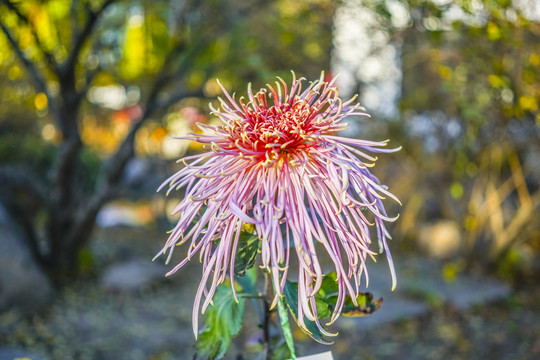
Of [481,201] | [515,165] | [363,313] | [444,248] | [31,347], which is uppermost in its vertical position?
[363,313]

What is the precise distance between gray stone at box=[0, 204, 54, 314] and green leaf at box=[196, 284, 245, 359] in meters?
3.47

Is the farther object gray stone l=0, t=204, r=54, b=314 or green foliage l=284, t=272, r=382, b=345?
gray stone l=0, t=204, r=54, b=314

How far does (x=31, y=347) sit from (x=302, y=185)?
322 centimetres

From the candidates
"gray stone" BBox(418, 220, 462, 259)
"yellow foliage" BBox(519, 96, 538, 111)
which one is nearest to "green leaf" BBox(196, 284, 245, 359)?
"yellow foliage" BBox(519, 96, 538, 111)

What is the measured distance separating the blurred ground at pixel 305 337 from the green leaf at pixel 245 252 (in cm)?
249

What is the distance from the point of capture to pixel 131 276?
16.7 ft

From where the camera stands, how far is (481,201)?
577 centimetres

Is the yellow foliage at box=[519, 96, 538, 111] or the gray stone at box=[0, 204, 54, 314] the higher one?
the yellow foliage at box=[519, 96, 538, 111]

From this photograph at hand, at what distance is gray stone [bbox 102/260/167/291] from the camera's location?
5.00 m

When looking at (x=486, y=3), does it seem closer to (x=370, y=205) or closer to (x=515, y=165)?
(x=370, y=205)

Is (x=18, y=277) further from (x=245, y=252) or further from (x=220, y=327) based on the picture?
(x=245, y=252)

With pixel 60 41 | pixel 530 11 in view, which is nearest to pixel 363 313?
pixel 530 11

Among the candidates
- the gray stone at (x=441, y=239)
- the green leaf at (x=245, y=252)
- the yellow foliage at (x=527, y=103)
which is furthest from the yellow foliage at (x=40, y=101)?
the green leaf at (x=245, y=252)

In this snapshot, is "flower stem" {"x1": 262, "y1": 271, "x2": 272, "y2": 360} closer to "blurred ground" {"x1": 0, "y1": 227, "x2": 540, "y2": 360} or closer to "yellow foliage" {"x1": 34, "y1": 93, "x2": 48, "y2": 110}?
"blurred ground" {"x1": 0, "y1": 227, "x2": 540, "y2": 360}
